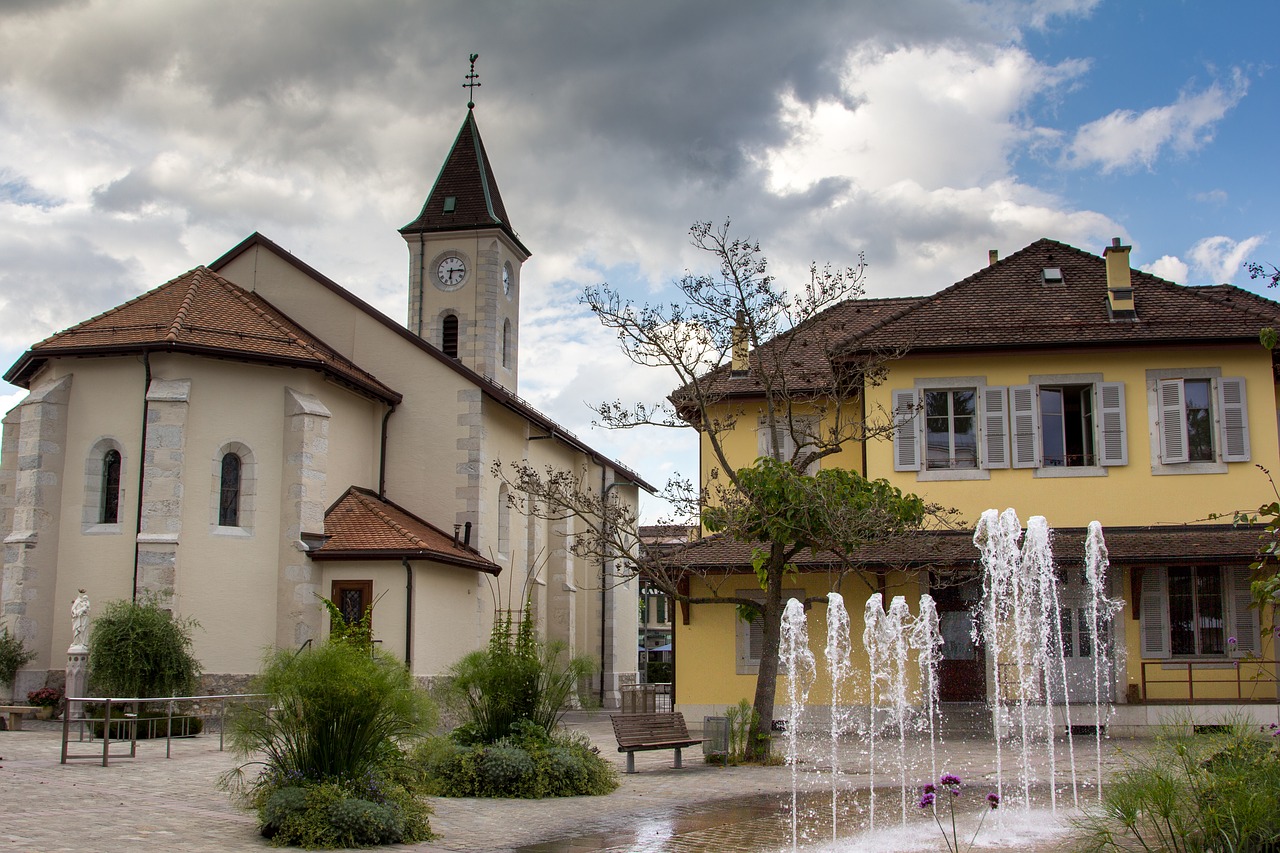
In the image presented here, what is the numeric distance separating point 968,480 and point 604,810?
12.5 meters

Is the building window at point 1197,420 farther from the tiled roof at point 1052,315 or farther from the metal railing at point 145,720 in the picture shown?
the metal railing at point 145,720

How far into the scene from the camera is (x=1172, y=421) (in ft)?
75.5

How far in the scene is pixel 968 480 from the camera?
23.4m

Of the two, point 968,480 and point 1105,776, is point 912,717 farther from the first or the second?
point 1105,776

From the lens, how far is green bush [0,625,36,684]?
880 inches

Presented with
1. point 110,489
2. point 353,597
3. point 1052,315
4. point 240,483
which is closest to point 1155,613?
point 1052,315

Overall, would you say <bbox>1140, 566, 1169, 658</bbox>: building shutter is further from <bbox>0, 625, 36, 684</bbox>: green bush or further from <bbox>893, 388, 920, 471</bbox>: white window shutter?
<bbox>0, 625, 36, 684</bbox>: green bush

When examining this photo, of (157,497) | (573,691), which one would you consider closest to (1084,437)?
(573,691)

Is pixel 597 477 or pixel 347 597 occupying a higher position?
pixel 597 477

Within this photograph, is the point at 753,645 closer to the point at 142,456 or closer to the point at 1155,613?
the point at 1155,613

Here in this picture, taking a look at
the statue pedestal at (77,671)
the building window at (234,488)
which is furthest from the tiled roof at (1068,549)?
the statue pedestal at (77,671)

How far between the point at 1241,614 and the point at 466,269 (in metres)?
27.0

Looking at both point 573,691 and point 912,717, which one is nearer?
point 573,691

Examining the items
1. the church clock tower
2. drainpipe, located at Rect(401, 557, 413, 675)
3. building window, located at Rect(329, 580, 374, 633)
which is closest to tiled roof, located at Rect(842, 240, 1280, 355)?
drainpipe, located at Rect(401, 557, 413, 675)
